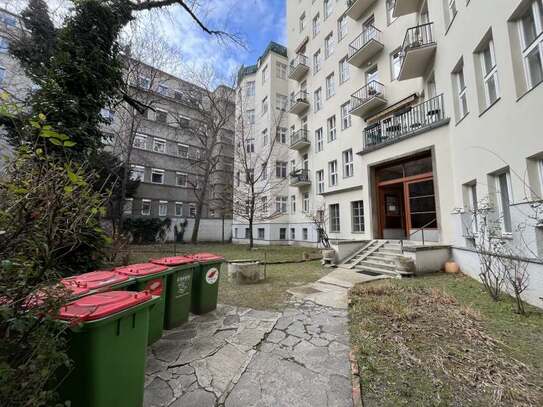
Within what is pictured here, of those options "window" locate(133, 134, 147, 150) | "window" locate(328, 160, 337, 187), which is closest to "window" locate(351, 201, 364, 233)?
"window" locate(328, 160, 337, 187)

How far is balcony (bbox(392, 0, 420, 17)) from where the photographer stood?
1095 centimetres

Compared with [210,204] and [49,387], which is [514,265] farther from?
[210,204]

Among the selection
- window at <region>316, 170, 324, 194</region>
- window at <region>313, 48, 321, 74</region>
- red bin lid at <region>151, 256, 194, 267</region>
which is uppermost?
window at <region>313, 48, 321, 74</region>

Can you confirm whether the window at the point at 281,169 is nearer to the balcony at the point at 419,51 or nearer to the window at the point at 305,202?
the window at the point at 305,202

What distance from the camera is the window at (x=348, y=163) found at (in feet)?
50.1

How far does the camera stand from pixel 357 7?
1493cm

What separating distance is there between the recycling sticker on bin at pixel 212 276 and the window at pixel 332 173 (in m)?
13.3

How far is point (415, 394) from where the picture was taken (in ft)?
7.85

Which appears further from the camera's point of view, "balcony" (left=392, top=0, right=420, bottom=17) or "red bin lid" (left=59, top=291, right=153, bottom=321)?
"balcony" (left=392, top=0, right=420, bottom=17)

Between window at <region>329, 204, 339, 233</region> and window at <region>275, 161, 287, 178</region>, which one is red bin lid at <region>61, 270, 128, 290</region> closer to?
window at <region>329, 204, 339, 233</region>

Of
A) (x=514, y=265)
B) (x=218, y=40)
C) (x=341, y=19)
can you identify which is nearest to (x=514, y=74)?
(x=514, y=265)

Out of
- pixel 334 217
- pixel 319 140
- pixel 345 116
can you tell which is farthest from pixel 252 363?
pixel 319 140

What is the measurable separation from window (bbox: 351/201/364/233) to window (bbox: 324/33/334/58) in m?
11.8

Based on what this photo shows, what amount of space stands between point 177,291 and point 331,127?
16375 mm
